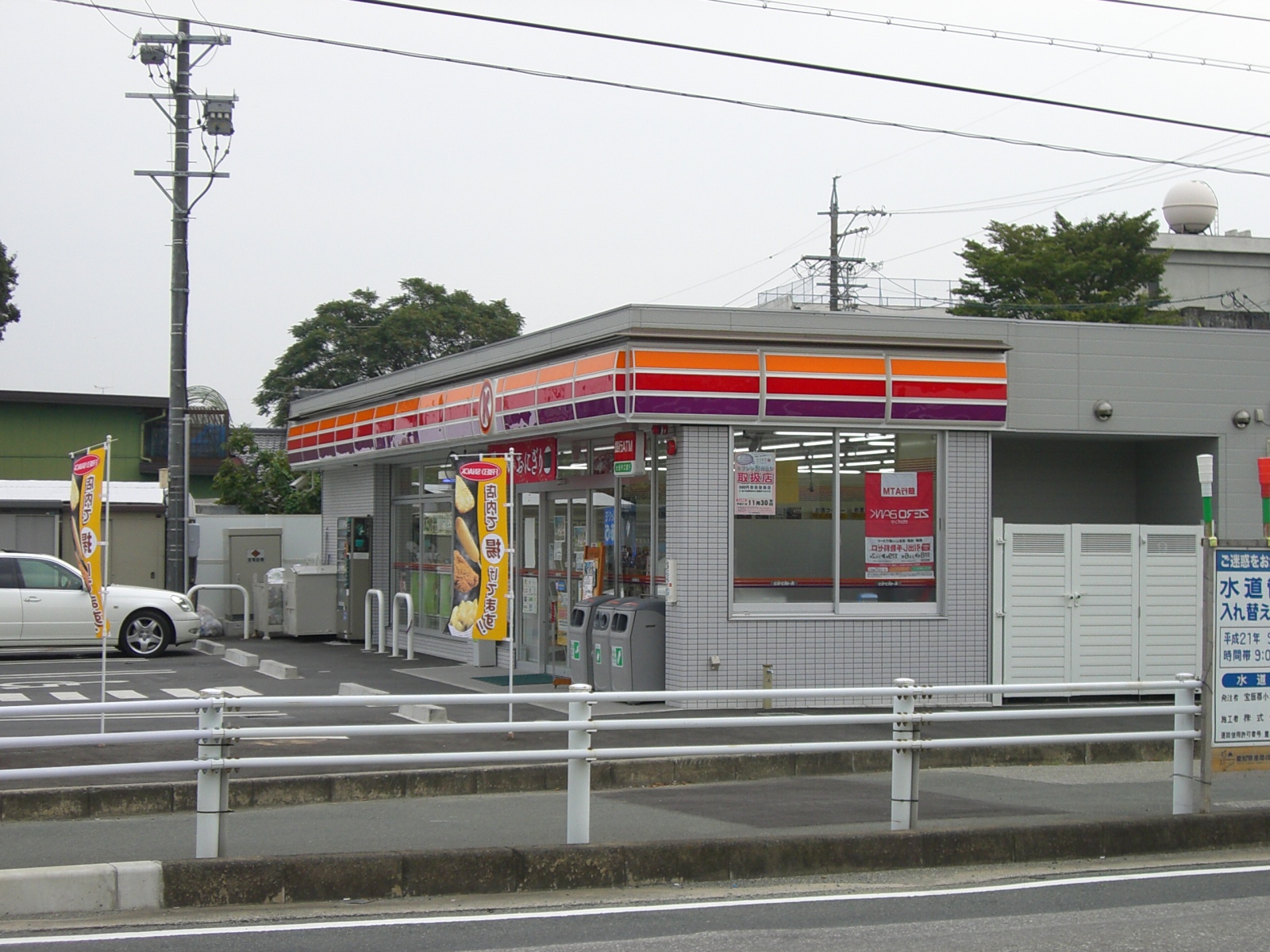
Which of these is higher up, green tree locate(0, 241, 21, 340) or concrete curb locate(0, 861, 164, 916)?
green tree locate(0, 241, 21, 340)

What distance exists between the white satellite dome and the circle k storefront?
106 feet

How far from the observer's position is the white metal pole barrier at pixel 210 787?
7266mm

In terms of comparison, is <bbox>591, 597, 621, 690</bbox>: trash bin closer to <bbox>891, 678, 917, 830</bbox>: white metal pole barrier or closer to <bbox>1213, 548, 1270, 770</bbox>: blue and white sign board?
<bbox>891, 678, 917, 830</bbox>: white metal pole barrier

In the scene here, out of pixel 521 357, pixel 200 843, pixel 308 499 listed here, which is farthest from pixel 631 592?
pixel 308 499

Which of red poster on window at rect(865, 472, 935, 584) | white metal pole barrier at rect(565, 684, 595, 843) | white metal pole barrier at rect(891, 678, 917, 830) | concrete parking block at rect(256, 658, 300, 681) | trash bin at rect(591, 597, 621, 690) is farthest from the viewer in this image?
concrete parking block at rect(256, 658, 300, 681)

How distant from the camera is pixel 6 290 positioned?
40062 mm

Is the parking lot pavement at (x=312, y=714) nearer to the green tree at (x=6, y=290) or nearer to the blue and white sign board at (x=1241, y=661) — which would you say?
the blue and white sign board at (x=1241, y=661)

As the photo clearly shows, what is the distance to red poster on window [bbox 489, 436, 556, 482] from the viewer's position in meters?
17.7

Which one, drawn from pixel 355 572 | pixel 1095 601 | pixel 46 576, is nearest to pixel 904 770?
pixel 1095 601

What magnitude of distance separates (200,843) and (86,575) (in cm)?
690

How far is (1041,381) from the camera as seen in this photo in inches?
630

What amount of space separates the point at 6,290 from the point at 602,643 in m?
31.4

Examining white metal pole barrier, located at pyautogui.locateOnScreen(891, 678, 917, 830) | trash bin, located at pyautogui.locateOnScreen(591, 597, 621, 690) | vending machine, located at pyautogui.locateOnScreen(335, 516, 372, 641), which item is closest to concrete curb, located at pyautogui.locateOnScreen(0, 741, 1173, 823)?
white metal pole barrier, located at pyautogui.locateOnScreen(891, 678, 917, 830)

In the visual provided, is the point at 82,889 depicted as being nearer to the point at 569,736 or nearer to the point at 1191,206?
the point at 569,736
